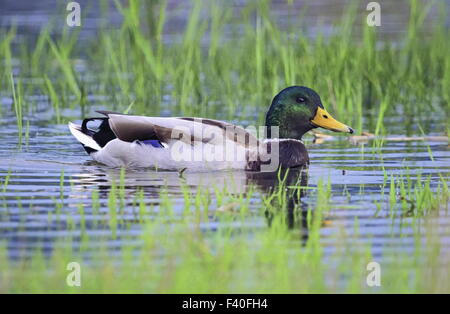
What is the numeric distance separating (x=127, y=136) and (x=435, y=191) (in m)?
2.82

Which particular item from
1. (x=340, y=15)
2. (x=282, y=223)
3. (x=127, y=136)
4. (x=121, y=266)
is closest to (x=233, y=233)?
(x=282, y=223)

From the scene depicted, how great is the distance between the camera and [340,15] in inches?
750

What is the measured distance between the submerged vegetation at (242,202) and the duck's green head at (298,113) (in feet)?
1.56

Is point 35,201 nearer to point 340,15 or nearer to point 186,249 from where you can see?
point 186,249

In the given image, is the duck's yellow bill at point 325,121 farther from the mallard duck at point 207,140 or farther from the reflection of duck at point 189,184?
the reflection of duck at point 189,184

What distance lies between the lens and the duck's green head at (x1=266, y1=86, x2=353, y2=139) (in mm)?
10344

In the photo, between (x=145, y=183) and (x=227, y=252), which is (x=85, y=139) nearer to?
(x=145, y=183)

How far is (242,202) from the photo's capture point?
7668 millimetres

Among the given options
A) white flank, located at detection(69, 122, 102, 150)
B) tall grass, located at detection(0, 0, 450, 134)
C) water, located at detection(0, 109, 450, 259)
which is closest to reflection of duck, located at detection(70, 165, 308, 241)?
water, located at detection(0, 109, 450, 259)

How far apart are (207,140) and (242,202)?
2.09 metres

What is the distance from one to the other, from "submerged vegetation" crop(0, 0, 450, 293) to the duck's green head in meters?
0.47

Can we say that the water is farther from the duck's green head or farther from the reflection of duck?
the duck's green head

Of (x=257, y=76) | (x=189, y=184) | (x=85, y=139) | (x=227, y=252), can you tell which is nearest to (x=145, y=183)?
(x=189, y=184)

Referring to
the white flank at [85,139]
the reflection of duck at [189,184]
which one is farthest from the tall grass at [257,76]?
the reflection of duck at [189,184]
